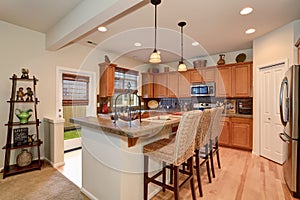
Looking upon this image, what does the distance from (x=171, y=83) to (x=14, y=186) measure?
4756 millimetres

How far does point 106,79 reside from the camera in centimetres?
447

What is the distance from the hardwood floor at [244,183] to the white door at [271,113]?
0.24 m

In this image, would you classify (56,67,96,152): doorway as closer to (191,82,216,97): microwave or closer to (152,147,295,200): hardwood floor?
(152,147,295,200): hardwood floor

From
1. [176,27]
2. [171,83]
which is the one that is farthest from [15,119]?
[171,83]

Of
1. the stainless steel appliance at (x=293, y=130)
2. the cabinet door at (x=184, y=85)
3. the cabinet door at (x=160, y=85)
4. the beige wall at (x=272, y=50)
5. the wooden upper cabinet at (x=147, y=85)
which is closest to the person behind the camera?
the stainless steel appliance at (x=293, y=130)

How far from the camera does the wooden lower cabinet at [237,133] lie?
4.20 m

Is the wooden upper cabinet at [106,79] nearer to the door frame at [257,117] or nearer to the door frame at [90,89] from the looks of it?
the door frame at [90,89]

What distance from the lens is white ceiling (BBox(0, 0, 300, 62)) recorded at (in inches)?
98.3

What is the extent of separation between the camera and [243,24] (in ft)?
10.3

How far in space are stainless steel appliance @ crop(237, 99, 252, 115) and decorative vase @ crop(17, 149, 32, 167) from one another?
5086 millimetres

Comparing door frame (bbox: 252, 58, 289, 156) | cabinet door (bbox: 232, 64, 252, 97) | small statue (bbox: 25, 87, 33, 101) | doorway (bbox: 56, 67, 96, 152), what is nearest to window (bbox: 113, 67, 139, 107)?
doorway (bbox: 56, 67, 96, 152)

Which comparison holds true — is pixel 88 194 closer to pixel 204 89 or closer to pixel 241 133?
pixel 241 133

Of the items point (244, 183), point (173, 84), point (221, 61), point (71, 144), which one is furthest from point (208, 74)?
point (71, 144)

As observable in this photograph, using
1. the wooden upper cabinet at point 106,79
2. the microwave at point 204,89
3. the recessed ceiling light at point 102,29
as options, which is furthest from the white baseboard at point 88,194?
the microwave at point 204,89
